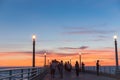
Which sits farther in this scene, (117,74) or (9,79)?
(117,74)

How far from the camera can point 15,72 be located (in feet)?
58.2

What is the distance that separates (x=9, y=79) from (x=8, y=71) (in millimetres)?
390

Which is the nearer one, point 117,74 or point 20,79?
point 20,79

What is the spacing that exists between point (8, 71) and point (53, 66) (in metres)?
21.8

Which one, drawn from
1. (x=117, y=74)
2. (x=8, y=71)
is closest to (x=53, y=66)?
(x=117, y=74)

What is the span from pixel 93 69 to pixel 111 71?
13.0m

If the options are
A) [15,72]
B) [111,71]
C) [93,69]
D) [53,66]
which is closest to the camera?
[15,72]

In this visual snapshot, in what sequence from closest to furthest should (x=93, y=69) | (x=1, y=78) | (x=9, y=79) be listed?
(x=1, y=78)
(x=9, y=79)
(x=93, y=69)

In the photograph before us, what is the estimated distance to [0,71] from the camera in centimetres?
1387

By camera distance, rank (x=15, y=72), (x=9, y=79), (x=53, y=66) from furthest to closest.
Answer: (x=53, y=66), (x=15, y=72), (x=9, y=79)

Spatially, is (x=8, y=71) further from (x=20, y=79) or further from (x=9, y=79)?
(x=20, y=79)

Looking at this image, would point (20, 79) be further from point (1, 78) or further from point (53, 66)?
point (53, 66)

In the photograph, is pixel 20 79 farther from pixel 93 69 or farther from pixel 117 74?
pixel 93 69

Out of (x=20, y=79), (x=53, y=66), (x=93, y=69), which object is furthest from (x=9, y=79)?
(x=93, y=69)
